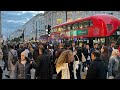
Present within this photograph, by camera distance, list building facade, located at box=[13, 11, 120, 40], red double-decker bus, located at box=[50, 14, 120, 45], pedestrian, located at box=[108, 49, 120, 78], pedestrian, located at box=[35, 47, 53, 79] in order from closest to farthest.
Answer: pedestrian, located at box=[35, 47, 53, 79] → pedestrian, located at box=[108, 49, 120, 78] → red double-decker bus, located at box=[50, 14, 120, 45] → building facade, located at box=[13, 11, 120, 40]

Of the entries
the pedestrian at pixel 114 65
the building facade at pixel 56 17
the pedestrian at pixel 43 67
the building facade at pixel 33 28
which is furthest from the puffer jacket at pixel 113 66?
the building facade at pixel 33 28

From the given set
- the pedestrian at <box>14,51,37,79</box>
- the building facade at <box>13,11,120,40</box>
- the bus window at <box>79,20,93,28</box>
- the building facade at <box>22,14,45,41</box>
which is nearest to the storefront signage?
the bus window at <box>79,20,93,28</box>

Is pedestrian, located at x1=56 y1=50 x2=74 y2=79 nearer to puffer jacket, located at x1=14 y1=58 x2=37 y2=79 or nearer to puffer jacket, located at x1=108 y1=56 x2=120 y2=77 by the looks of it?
puffer jacket, located at x1=14 y1=58 x2=37 y2=79

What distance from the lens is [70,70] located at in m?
9.43

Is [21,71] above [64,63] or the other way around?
the other way around

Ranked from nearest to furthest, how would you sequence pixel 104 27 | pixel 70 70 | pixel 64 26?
pixel 70 70, pixel 104 27, pixel 64 26

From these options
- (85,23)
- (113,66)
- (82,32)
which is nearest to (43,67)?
(113,66)

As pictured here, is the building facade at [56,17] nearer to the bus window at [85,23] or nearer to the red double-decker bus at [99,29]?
the bus window at [85,23]

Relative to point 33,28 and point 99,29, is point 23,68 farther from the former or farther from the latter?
point 33,28

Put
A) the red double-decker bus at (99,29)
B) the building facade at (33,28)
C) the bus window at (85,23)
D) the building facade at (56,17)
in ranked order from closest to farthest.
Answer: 1. the red double-decker bus at (99,29)
2. the bus window at (85,23)
3. the building facade at (56,17)
4. the building facade at (33,28)

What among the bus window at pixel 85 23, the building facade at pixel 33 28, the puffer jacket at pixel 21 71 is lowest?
the puffer jacket at pixel 21 71
